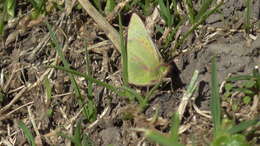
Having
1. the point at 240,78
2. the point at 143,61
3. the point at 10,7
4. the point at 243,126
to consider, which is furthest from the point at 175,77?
the point at 10,7

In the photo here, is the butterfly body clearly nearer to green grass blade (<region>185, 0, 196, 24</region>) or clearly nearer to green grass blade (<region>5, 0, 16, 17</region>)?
green grass blade (<region>185, 0, 196, 24</region>)

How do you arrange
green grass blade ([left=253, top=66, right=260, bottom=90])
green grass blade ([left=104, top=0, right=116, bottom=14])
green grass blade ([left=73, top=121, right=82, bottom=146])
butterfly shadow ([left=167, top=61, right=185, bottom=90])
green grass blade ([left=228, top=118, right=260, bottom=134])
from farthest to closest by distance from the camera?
green grass blade ([left=104, top=0, right=116, bottom=14])
butterfly shadow ([left=167, top=61, right=185, bottom=90])
green grass blade ([left=73, top=121, right=82, bottom=146])
green grass blade ([left=253, top=66, right=260, bottom=90])
green grass blade ([left=228, top=118, right=260, bottom=134])

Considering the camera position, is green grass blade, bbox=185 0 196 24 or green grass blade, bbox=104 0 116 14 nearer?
green grass blade, bbox=185 0 196 24

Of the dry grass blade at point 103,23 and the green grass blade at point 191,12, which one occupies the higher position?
the dry grass blade at point 103,23

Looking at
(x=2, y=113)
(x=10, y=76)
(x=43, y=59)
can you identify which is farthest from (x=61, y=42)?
(x=2, y=113)

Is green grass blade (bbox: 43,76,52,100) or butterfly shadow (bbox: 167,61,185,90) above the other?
green grass blade (bbox: 43,76,52,100)

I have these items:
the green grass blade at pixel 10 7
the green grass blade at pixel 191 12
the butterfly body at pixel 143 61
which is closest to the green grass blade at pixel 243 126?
the butterfly body at pixel 143 61

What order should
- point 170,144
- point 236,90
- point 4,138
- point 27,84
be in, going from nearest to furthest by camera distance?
1. point 170,144
2. point 236,90
3. point 4,138
4. point 27,84

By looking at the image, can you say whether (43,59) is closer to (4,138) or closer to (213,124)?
(4,138)

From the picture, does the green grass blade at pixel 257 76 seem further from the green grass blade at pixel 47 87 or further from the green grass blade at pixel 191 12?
the green grass blade at pixel 47 87

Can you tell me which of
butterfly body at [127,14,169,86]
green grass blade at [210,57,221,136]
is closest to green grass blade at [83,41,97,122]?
butterfly body at [127,14,169,86]

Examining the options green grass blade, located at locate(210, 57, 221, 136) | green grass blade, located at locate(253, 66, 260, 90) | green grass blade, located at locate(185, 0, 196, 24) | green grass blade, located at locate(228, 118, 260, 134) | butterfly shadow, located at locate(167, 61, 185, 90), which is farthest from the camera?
green grass blade, located at locate(185, 0, 196, 24)
